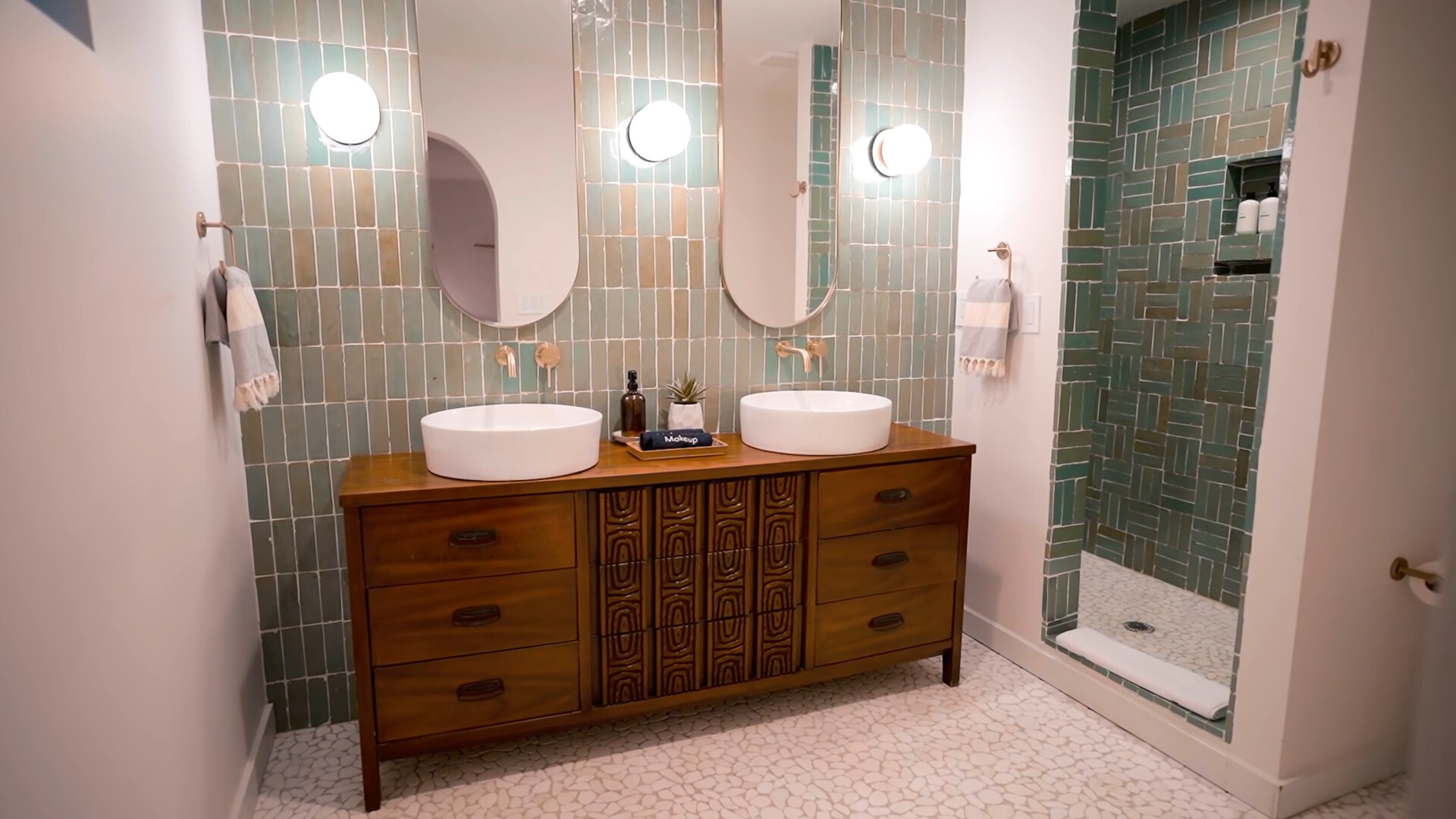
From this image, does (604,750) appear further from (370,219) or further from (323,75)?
(323,75)

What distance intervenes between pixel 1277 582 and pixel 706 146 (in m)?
2.02

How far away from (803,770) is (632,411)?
3.83ft

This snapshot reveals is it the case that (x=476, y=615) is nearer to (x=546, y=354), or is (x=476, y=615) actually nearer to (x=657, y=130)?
(x=546, y=354)

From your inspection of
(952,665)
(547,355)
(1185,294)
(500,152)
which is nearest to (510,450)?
(547,355)

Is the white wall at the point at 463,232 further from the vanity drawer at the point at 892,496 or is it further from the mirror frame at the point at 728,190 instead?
the vanity drawer at the point at 892,496

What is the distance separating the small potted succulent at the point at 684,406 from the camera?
99.0 inches

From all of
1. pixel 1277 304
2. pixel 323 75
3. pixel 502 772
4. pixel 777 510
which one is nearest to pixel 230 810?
pixel 502 772

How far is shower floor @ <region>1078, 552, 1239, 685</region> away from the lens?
2721 millimetres

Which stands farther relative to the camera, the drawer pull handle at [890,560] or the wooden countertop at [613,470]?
the drawer pull handle at [890,560]

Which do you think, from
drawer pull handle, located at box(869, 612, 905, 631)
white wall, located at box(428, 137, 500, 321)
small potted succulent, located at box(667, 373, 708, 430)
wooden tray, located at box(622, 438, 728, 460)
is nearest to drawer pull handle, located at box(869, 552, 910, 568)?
drawer pull handle, located at box(869, 612, 905, 631)

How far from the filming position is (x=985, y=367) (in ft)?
8.89

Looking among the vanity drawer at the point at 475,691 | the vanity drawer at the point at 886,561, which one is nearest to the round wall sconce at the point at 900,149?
the vanity drawer at the point at 886,561

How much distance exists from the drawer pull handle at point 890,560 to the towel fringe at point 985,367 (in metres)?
0.74

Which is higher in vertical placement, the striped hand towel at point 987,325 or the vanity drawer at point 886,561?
the striped hand towel at point 987,325
